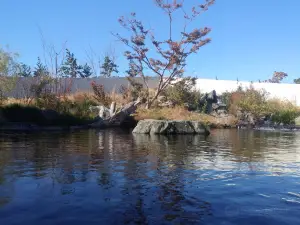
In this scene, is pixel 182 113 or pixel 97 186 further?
pixel 182 113

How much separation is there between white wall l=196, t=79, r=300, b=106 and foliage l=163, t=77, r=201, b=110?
18.5 feet

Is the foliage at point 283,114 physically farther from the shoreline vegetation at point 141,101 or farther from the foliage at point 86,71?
the foliage at point 86,71

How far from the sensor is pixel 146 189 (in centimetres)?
431

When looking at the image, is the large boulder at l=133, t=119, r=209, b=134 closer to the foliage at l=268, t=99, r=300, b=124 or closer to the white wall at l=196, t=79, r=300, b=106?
the foliage at l=268, t=99, r=300, b=124

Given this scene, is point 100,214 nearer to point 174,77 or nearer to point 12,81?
point 12,81

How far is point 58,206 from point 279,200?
8.29 feet

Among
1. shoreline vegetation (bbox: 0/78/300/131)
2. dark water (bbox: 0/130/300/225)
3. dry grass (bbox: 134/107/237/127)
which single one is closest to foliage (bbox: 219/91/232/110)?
shoreline vegetation (bbox: 0/78/300/131)

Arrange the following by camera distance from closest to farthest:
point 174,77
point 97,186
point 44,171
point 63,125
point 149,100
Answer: point 97,186, point 44,171, point 63,125, point 149,100, point 174,77

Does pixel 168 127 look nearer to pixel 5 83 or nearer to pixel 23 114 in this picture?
pixel 23 114

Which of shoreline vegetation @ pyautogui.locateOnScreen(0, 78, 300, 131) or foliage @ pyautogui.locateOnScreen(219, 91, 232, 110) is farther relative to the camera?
foliage @ pyautogui.locateOnScreen(219, 91, 232, 110)

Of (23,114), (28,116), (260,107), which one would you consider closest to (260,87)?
(260,107)

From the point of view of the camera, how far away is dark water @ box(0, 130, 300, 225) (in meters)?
3.29

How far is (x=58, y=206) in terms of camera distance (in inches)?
139

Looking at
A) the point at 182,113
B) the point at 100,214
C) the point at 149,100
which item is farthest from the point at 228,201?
the point at 149,100
